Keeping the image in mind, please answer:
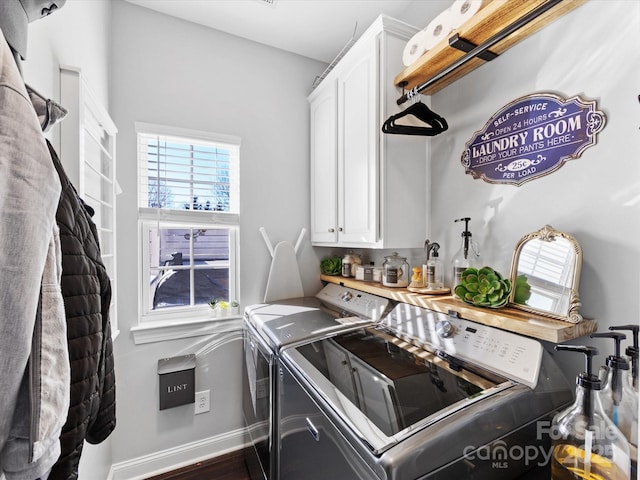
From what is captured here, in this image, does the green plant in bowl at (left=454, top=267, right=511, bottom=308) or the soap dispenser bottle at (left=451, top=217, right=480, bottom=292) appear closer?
the green plant in bowl at (left=454, top=267, right=511, bottom=308)

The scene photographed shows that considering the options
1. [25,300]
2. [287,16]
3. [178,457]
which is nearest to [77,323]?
[25,300]

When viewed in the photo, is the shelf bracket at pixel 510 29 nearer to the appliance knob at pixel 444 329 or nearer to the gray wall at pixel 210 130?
the appliance knob at pixel 444 329

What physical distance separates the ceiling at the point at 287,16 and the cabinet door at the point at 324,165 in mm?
398

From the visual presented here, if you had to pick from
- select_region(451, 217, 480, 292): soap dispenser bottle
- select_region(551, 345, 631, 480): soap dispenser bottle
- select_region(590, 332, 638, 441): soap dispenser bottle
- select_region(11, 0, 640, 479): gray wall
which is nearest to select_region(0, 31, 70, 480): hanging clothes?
select_region(11, 0, 640, 479): gray wall

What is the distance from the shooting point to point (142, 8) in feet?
6.32

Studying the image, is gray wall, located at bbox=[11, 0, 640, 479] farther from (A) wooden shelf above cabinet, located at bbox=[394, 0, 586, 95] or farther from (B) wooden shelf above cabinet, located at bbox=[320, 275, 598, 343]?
(B) wooden shelf above cabinet, located at bbox=[320, 275, 598, 343]

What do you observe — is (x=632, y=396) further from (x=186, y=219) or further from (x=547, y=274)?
(x=186, y=219)

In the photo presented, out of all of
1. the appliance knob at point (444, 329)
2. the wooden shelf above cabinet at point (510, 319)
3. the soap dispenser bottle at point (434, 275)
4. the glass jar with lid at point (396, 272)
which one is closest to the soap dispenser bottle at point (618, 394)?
the wooden shelf above cabinet at point (510, 319)

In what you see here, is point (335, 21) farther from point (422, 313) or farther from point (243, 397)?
point (243, 397)

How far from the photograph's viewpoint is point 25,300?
54 centimetres

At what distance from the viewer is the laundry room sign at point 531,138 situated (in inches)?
42.8

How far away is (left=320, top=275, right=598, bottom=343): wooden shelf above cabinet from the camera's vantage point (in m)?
0.94

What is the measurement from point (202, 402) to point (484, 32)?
8.52 ft

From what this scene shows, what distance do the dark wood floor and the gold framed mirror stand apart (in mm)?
1954
